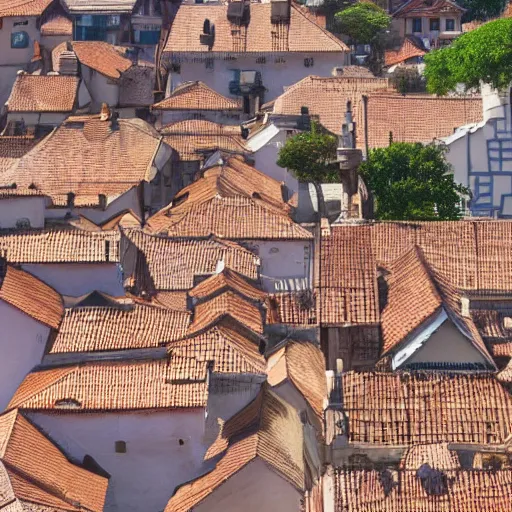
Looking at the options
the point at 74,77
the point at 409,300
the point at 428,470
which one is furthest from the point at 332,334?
the point at 74,77

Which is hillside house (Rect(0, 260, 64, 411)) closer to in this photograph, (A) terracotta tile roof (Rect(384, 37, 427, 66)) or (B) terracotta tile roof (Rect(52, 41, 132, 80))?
(B) terracotta tile roof (Rect(52, 41, 132, 80))

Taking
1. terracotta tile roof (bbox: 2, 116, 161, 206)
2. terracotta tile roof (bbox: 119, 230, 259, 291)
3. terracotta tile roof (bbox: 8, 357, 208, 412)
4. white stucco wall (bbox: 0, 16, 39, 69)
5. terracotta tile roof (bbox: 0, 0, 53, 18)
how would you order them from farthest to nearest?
terracotta tile roof (bbox: 0, 0, 53, 18), white stucco wall (bbox: 0, 16, 39, 69), terracotta tile roof (bbox: 2, 116, 161, 206), terracotta tile roof (bbox: 119, 230, 259, 291), terracotta tile roof (bbox: 8, 357, 208, 412)

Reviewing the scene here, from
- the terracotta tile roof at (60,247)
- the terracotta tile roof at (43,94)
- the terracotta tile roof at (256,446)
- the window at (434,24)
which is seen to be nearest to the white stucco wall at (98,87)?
the terracotta tile roof at (43,94)

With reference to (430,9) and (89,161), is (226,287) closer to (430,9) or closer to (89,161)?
(89,161)

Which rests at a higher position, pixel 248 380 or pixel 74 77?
pixel 248 380

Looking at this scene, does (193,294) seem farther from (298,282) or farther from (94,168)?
(94,168)

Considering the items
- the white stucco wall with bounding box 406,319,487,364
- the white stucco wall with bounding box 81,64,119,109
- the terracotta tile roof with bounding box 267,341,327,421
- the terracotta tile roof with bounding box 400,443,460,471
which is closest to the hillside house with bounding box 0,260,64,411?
Answer: the terracotta tile roof with bounding box 267,341,327,421

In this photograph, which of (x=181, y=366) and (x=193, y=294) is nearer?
(x=181, y=366)
